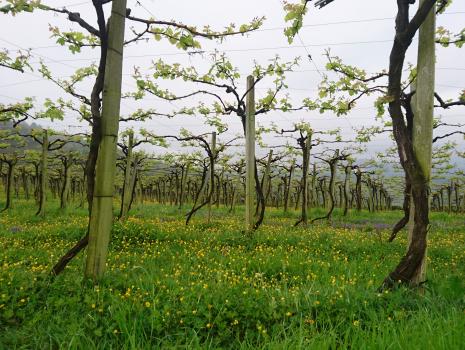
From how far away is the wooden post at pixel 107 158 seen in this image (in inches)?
179

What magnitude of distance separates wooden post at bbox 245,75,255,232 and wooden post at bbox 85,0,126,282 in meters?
5.37

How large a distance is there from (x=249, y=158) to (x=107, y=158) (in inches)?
221

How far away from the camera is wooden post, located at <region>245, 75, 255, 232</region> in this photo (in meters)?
9.60

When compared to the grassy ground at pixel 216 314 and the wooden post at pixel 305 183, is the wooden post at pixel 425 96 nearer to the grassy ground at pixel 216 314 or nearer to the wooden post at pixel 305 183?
the grassy ground at pixel 216 314

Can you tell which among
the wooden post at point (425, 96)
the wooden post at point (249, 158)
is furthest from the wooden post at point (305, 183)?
the wooden post at point (425, 96)

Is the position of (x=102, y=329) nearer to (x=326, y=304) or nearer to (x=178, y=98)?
(x=326, y=304)

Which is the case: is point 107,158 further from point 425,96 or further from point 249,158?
point 249,158

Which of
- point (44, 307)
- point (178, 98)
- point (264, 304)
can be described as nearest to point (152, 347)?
point (264, 304)

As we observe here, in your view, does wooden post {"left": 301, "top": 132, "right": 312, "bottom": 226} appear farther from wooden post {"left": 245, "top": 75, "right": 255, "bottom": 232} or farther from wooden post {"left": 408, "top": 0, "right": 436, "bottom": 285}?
wooden post {"left": 408, "top": 0, "right": 436, "bottom": 285}

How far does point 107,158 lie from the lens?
15.0 ft

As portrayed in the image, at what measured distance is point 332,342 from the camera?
9.55 ft

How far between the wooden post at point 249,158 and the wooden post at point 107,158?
5.37m

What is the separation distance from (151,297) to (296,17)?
4548mm

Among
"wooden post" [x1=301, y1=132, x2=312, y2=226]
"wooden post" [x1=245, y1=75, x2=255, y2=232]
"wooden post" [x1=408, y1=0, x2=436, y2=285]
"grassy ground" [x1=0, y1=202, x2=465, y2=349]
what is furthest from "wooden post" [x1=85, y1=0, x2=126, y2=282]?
"wooden post" [x1=301, y1=132, x2=312, y2=226]
